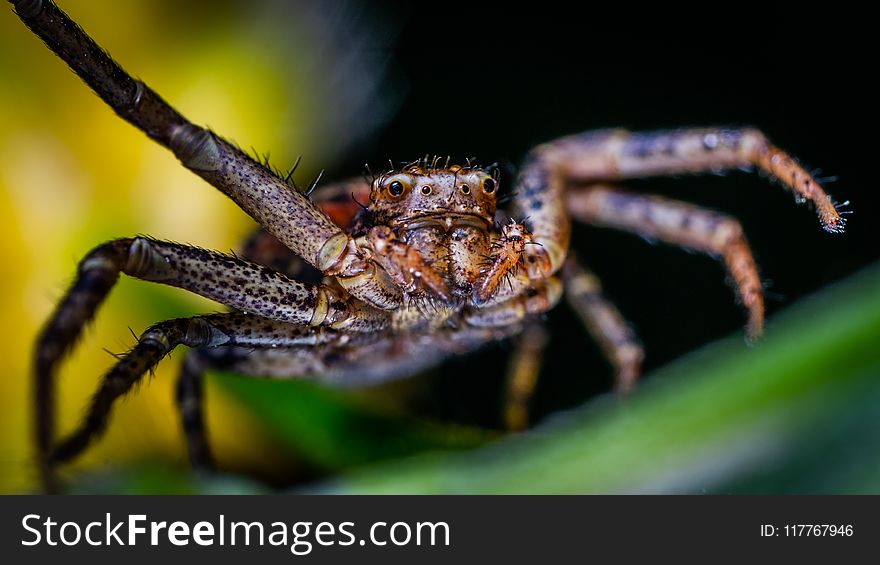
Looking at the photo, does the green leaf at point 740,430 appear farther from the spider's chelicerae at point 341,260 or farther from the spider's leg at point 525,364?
the spider's leg at point 525,364

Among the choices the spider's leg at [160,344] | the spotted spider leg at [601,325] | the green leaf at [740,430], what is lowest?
the green leaf at [740,430]

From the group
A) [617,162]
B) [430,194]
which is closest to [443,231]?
[430,194]

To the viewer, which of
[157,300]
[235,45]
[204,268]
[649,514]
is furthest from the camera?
[235,45]

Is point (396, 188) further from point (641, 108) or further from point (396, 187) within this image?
point (641, 108)

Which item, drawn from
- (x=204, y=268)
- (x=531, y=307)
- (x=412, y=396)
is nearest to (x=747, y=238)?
(x=531, y=307)

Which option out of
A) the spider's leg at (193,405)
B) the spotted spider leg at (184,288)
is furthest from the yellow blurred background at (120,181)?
Answer: the spotted spider leg at (184,288)

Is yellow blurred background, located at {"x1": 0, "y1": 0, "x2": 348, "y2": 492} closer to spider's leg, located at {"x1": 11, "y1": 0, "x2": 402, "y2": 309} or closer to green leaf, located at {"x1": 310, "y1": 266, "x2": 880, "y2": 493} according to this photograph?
spider's leg, located at {"x1": 11, "y1": 0, "x2": 402, "y2": 309}

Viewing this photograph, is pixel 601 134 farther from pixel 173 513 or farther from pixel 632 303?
pixel 173 513
